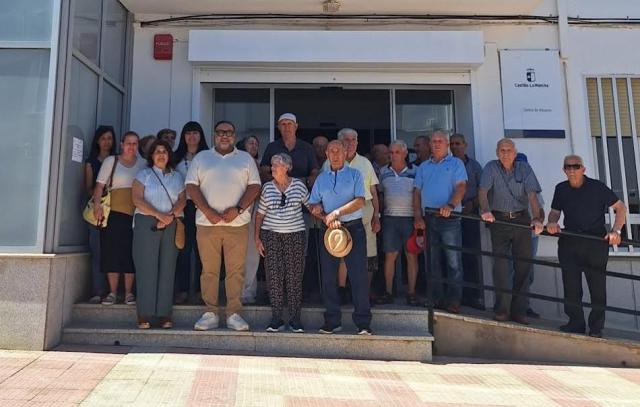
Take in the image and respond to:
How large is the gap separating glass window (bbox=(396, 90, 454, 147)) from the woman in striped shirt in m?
2.88

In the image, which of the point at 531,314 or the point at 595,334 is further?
the point at 531,314

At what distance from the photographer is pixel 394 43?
598 centimetres

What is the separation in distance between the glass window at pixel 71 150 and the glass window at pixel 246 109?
188cm

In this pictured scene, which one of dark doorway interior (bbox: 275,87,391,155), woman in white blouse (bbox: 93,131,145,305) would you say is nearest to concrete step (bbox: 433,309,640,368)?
dark doorway interior (bbox: 275,87,391,155)

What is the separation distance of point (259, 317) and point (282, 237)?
0.87 meters

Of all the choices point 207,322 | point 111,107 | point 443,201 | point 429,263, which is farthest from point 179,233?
point 443,201

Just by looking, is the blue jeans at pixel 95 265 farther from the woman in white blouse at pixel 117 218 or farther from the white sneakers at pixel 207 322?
the white sneakers at pixel 207 322

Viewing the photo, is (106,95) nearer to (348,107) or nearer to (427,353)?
(348,107)

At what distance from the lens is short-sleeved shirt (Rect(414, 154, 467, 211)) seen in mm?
4871

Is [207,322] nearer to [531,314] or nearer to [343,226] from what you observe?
[343,226]

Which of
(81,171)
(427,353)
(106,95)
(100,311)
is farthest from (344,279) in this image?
(106,95)

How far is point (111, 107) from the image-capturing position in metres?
5.63

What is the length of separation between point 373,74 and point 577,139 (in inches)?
105

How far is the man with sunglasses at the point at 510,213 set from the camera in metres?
4.88
